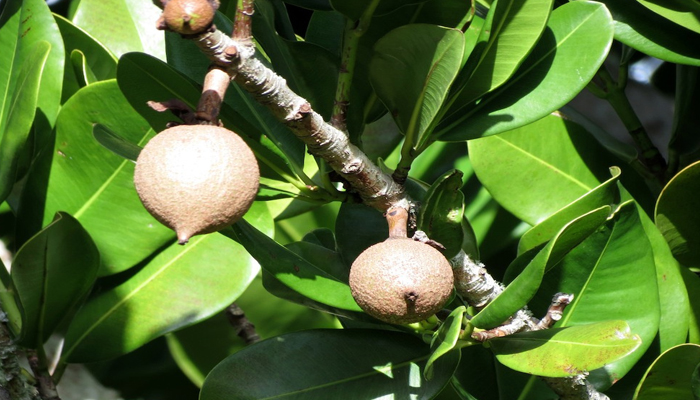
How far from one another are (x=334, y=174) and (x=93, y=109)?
45cm

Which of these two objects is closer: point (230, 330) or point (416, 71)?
point (416, 71)

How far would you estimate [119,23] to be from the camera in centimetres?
158

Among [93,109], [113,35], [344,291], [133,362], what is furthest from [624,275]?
[133,362]

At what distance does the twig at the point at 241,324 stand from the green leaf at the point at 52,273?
0.37m

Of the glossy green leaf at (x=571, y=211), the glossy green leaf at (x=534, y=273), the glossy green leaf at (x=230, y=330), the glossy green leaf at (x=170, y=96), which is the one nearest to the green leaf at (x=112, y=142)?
the glossy green leaf at (x=170, y=96)

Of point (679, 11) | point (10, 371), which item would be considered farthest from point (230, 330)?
point (679, 11)

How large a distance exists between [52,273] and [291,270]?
460 mm

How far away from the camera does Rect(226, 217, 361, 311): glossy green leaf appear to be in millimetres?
930

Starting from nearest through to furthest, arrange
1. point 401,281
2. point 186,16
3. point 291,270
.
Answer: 1. point 186,16
2. point 401,281
3. point 291,270

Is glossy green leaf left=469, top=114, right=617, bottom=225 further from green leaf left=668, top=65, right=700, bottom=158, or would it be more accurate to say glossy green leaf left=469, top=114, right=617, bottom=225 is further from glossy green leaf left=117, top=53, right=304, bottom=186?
glossy green leaf left=117, top=53, right=304, bottom=186

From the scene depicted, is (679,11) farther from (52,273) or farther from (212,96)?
(52,273)

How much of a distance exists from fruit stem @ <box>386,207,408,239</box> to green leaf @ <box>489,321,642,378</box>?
8.2 inches

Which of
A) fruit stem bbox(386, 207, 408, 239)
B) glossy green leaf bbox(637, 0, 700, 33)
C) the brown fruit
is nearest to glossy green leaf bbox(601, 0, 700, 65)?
glossy green leaf bbox(637, 0, 700, 33)

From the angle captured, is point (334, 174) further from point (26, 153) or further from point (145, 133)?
point (26, 153)
